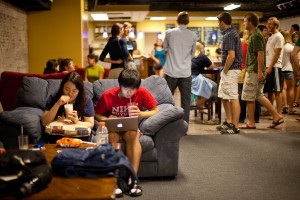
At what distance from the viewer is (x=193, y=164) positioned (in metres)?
4.47

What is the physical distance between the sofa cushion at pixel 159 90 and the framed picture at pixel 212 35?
13.7m

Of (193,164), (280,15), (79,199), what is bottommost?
(193,164)

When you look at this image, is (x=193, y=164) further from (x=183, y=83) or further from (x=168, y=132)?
(x=183, y=83)

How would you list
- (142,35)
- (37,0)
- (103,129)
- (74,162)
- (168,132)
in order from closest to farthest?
1. (74,162)
2. (103,129)
3. (168,132)
4. (37,0)
5. (142,35)

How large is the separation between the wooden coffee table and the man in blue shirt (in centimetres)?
389

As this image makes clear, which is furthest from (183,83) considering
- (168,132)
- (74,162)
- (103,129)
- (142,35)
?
(142,35)

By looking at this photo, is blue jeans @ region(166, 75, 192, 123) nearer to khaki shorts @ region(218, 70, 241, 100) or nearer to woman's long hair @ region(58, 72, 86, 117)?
khaki shorts @ region(218, 70, 241, 100)

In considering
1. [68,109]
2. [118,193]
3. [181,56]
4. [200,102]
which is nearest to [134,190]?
[118,193]

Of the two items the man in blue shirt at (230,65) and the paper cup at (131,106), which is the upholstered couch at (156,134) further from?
the man in blue shirt at (230,65)

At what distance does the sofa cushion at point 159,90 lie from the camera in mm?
4625

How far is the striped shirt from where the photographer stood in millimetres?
5848

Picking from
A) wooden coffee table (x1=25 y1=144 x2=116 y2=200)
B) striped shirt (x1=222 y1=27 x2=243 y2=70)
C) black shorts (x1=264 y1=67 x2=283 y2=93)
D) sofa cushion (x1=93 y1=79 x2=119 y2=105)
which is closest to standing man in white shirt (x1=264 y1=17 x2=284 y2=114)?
black shorts (x1=264 y1=67 x2=283 y2=93)

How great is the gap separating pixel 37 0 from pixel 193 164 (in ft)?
13.4

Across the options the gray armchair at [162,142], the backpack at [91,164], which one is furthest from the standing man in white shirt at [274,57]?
the backpack at [91,164]
